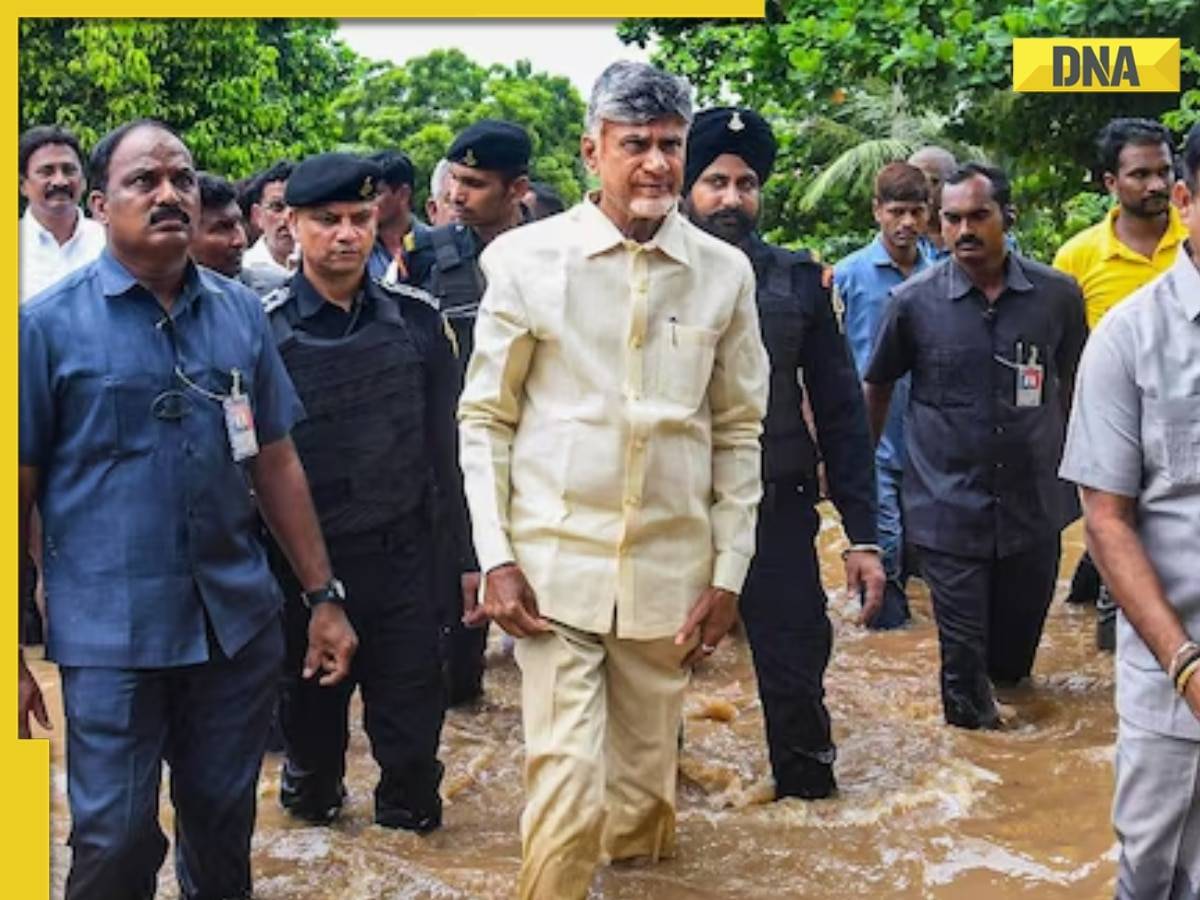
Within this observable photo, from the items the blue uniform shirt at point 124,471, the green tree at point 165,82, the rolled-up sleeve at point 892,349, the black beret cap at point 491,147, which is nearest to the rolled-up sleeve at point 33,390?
the blue uniform shirt at point 124,471

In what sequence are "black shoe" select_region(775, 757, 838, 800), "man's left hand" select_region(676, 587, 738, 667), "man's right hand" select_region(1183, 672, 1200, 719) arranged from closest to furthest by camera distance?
"man's right hand" select_region(1183, 672, 1200, 719) < "man's left hand" select_region(676, 587, 738, 667) < "black shoe" select_region(775, 757, 838, 800)

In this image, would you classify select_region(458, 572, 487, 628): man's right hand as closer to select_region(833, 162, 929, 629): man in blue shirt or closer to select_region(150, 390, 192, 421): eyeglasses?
select_region(150, 390, 192, 421): eyeglasses

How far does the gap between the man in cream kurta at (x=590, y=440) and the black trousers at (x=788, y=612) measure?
3.07 feet

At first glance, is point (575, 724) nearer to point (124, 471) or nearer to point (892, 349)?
point (124, 471)

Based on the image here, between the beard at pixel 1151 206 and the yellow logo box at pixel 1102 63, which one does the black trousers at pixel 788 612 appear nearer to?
the beard at pixel 1151 206

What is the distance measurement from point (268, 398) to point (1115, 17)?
21.0 feet

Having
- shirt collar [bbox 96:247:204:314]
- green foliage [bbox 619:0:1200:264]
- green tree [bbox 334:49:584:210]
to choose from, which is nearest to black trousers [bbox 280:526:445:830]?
shirt collar [bbox 96:247:204:314]

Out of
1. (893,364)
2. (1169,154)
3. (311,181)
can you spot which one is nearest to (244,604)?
(311,181)

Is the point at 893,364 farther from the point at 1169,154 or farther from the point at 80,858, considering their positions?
the point at 80,858

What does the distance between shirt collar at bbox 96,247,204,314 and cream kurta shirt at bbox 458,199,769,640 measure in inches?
25.6

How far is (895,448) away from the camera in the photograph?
765 cm

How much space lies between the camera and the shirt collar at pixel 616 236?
3.76m

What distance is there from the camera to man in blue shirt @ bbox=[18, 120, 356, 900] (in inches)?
137

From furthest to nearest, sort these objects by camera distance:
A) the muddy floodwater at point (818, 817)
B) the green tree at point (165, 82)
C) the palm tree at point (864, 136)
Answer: the green tree at point (165, 82), the palm tree at point (864, 136), the muddy floodwater at point (818, 817)
